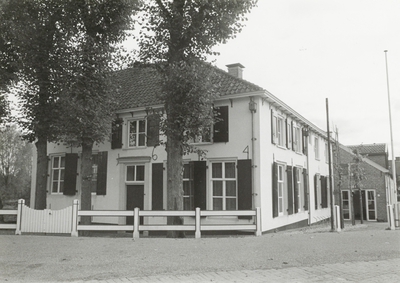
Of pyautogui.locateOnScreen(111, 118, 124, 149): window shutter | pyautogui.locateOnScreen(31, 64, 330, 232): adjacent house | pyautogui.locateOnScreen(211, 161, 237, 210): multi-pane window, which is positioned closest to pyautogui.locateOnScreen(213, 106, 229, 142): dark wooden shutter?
pyautogui.locateOnScreen(31, 64, 330, 232): adjacent house

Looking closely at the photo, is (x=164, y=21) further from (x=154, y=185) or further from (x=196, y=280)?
(x=196, y=280)

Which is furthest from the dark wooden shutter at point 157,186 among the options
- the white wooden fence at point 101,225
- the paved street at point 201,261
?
the paved street at point 201,261

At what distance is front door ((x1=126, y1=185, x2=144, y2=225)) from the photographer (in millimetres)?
16719

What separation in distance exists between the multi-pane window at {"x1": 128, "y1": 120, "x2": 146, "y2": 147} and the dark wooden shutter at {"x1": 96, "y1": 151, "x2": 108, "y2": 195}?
1461 millimetres

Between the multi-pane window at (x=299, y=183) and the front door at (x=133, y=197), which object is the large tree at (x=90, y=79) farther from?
the multi-pane window at (x=299, y=183)

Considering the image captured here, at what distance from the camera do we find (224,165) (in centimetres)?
1502

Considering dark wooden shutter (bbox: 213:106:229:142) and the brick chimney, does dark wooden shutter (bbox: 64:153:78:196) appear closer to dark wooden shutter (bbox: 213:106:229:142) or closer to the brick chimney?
dark wooden shutter (bbox: 213:106:229:142)

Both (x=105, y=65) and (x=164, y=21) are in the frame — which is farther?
(x=105, y=65)

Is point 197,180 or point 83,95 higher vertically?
point 83,95

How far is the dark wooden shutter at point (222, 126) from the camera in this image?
589 inches

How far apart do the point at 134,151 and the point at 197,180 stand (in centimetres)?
364

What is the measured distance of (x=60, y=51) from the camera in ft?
48.9

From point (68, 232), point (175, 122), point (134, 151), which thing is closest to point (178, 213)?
point (175, 122)

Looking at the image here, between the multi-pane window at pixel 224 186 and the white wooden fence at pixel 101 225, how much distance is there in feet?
5.03
